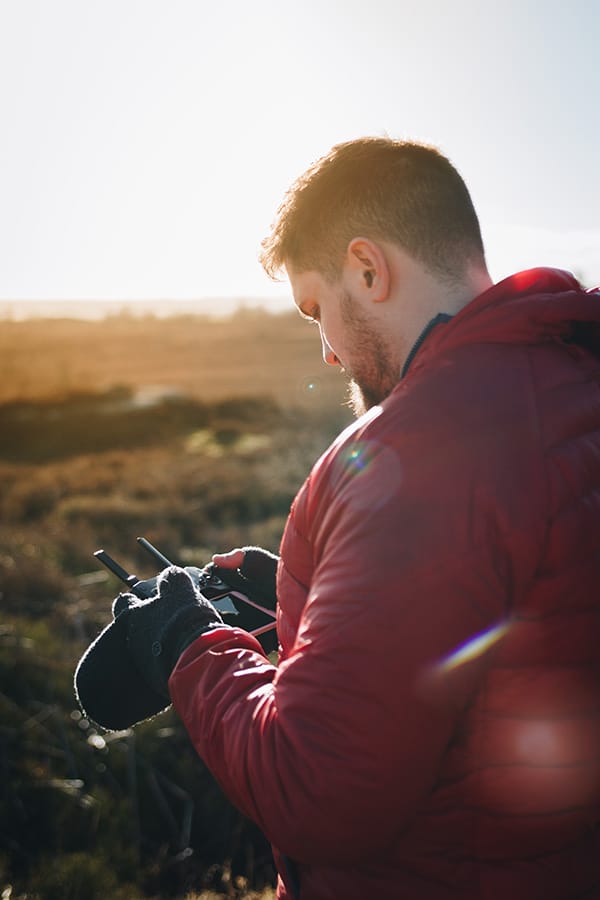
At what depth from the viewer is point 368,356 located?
5.43ft

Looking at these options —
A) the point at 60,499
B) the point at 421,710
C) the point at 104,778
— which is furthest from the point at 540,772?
the point at 60,499

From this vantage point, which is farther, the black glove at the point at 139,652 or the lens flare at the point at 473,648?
the black glove at the point at 139,652

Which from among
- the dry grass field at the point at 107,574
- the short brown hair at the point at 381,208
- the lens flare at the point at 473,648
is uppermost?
the short brown hair at the point at 381,208

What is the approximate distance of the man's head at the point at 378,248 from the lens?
5.01 feet

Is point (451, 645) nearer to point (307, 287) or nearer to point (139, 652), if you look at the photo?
point (139, 652)

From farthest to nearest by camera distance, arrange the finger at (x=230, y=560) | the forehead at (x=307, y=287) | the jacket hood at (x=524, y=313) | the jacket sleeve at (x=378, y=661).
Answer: the finger at (x=230, y=560), the forehead at (x=307, y=287), the jacket hood at (x=524, y=313), the jacket sleeve at (x=378, y=661)

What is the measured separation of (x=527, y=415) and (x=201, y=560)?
8.12 meters

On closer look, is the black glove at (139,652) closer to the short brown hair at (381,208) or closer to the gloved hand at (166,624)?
the gloved hand at (166,624)

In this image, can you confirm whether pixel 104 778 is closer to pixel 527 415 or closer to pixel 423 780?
pixel 423 780

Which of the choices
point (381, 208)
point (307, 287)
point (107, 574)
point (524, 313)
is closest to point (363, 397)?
point (307, 287)

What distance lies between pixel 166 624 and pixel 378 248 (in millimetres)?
990

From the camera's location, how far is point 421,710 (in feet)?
3.62

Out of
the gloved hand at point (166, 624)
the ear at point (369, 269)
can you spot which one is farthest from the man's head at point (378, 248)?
the gloved hand at point (166, 624)

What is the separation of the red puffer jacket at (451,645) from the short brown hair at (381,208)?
0.83 feet
